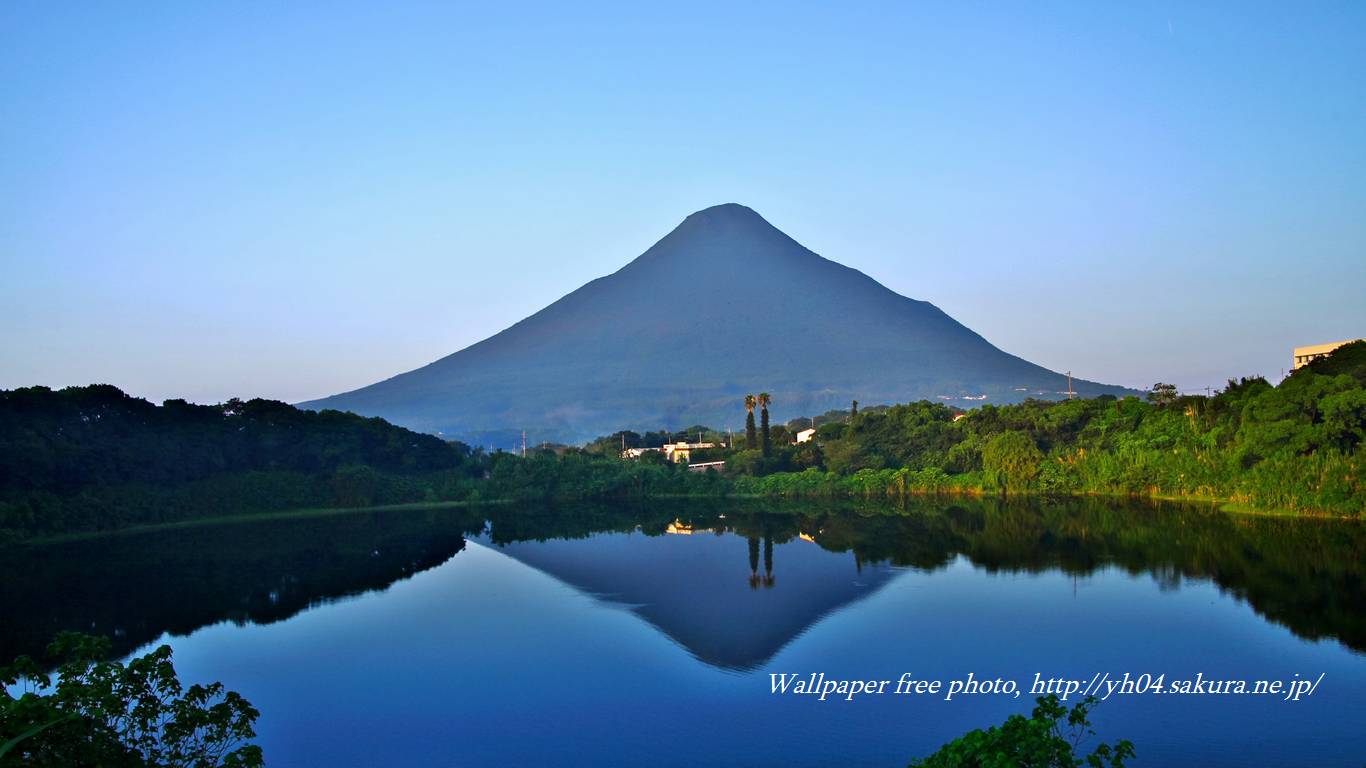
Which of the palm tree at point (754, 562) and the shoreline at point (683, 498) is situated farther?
the shoreline at point (683, 498)

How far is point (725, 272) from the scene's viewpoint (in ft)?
420

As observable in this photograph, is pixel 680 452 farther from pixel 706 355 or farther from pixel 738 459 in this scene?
pixel 706 355

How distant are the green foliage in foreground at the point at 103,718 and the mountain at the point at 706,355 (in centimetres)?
10526

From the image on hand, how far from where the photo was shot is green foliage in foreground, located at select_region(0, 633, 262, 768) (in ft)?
17.6

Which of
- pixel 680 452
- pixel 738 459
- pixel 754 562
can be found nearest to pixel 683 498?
pixel 738 459

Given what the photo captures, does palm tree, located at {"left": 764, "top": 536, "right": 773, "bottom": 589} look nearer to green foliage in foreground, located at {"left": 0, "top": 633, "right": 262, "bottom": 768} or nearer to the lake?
the lake

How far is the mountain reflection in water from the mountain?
80636mm

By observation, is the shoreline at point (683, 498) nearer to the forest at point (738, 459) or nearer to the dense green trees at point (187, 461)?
the forest at point (738, 459)

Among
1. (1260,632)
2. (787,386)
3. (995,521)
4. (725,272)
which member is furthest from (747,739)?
(725,272)

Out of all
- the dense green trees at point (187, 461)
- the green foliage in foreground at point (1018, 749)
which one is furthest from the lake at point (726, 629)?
the green foliage in foreground at point (1018, 749)

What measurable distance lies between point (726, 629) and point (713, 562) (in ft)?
25.9

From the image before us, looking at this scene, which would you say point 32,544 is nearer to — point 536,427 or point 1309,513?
point 1309,513

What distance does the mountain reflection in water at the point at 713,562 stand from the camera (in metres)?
16.2

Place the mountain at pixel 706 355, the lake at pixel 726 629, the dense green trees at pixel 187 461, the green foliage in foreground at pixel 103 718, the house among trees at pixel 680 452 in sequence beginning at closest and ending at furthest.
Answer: the green foliage in foreground at pixel 103 718
the lake at pixel 726 629
the dense green trees at pixel 187 461
the house among trees at pixel 680 452
the mountain at pixel 706 355
